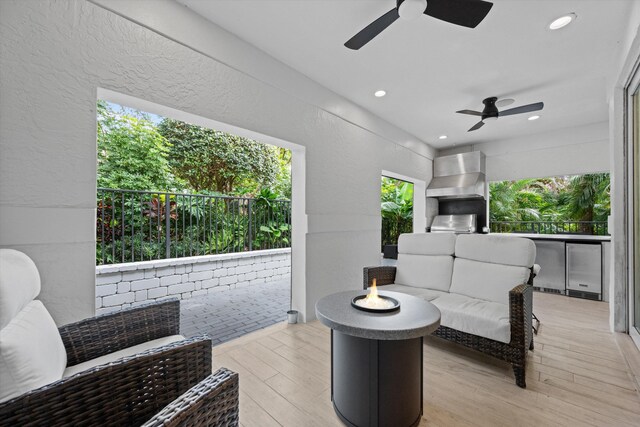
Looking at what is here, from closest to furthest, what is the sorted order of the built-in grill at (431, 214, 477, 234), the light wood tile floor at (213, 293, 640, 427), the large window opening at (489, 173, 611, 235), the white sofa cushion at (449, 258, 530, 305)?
the light wood tile floor at (213, 293, 640, 427) < the white sofa cushion at (449, 258, 530, 305) < the built-in grill at (431, 214, 477, 234) < the large window opening at (489, 173, 611, 235)

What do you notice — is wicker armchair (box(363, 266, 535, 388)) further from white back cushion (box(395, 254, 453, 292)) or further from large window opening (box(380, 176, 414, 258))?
large window opening (box(380, 176, 414, 258))

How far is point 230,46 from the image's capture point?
98.7 inches

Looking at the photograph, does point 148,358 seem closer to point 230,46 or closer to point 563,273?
point 230,46

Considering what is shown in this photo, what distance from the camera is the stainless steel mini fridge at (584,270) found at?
13.6 feet

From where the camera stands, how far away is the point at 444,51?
8.96ft

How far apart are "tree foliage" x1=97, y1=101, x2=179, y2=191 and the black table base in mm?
5292

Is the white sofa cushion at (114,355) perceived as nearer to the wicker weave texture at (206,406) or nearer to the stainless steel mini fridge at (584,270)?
the wicker weave texture at (206,406)

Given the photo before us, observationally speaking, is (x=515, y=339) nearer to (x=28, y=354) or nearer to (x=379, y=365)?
(x=379, y=365)

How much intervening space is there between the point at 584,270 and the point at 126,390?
19.0ft

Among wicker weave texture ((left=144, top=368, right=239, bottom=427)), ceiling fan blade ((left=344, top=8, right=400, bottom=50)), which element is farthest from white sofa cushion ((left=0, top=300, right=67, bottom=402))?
ceiling fan blade ((left=344, top=8, right=400, bottom=50))

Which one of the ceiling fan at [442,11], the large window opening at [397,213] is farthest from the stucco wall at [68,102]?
the large window opening at [397,213]

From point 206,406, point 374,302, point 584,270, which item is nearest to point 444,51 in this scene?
point 374,302

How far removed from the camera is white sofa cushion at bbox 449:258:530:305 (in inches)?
95.0

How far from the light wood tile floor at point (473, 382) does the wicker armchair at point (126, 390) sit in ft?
2.39
